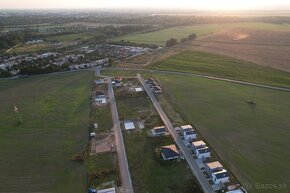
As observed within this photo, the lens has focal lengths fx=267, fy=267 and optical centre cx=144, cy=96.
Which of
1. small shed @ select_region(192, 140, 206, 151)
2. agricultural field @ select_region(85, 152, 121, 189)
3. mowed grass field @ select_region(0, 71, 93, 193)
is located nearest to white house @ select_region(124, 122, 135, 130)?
mowed grass field @ select_region(0, 71, 93, 193)

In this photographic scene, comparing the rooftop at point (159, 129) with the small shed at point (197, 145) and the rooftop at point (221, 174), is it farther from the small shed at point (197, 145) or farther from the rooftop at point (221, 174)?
the rooftop at point (221, 174)

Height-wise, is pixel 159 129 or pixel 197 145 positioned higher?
pixel 197 145

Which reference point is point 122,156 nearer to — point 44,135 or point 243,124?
point 44,135

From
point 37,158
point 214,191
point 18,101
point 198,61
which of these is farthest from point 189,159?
point 198,61

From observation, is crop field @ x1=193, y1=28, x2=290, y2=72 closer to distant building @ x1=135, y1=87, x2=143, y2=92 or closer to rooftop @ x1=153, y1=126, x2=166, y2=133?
distant building @ x1=135, y1=87, x2=143, y2=92

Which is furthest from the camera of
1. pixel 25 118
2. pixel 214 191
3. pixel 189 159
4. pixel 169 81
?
pixel 169 81

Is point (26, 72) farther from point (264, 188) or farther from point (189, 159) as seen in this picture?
point (264, 188)

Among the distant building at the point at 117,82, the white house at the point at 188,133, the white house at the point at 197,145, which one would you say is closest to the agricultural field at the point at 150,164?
the white house at the point at 188,133

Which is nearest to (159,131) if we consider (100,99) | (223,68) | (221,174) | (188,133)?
(188,133)
